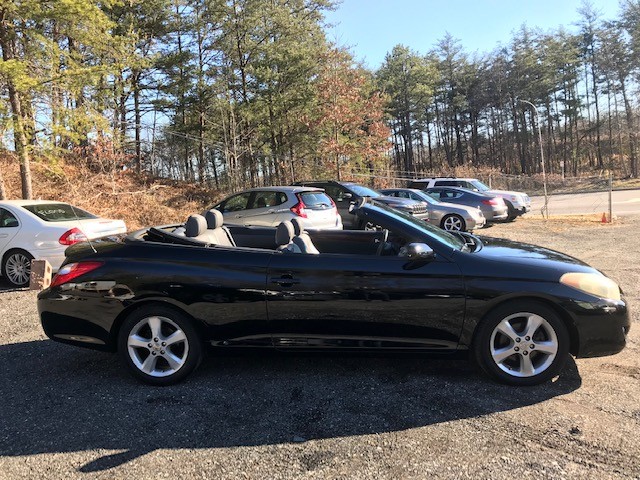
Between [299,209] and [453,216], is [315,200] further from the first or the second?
[453,216]

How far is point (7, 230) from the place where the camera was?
24.8 ft

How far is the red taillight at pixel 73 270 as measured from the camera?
148 inches

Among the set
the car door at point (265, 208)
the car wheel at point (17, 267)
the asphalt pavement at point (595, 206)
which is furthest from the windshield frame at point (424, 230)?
the asphalt pavement at point (595, 206)

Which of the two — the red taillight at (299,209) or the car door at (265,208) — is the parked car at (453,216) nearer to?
the red taillight at (299,209)

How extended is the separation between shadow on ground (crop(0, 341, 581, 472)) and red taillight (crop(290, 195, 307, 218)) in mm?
6359

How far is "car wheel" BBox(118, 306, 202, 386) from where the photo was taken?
3633 millimetres

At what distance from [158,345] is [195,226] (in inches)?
42.3

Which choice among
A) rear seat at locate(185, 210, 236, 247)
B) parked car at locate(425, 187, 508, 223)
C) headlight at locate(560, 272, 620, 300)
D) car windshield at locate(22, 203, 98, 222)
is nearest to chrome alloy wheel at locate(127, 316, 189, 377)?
rear seat at locate(185, 210, 236, 247)

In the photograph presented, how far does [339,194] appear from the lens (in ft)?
45.5

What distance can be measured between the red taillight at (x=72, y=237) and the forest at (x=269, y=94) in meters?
5.78

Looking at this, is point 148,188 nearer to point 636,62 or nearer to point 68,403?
point 68,403

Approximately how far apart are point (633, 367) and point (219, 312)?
3.38 metres

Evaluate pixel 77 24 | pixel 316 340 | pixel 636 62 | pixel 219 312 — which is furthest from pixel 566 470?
pixel 636 62

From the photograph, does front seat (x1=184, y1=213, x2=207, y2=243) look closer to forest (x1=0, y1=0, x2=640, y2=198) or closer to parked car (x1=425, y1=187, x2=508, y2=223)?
forest (x1=0, y1=0, x2=640, y2=198)
